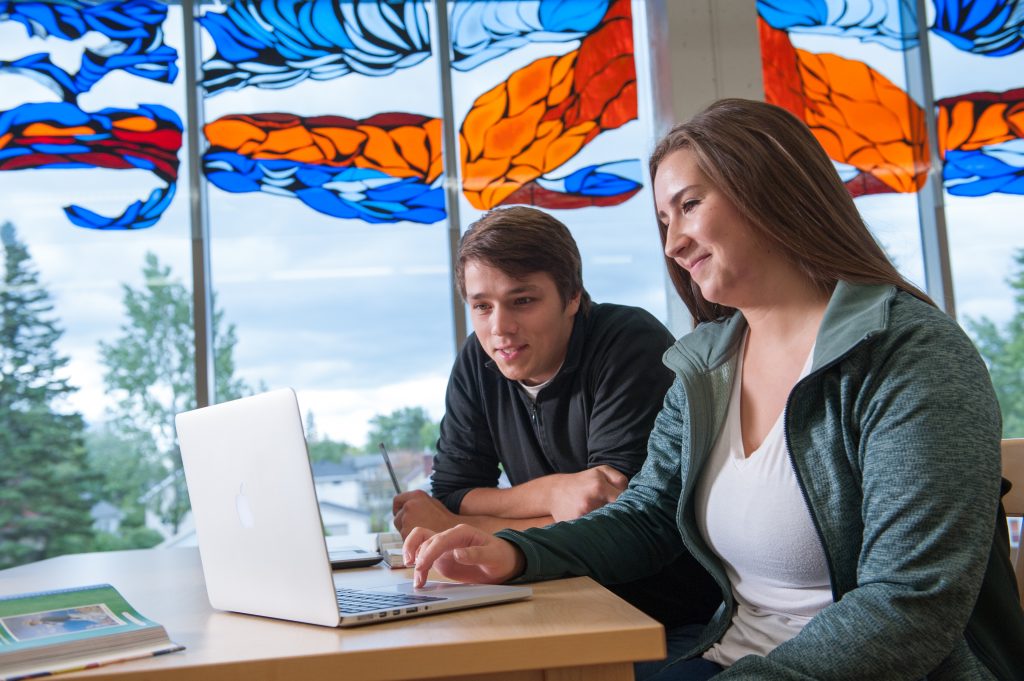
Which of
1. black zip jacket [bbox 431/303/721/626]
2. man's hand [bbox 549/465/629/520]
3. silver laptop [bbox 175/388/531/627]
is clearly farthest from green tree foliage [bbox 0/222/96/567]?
silver laptop [bbox 175/388/531/627]

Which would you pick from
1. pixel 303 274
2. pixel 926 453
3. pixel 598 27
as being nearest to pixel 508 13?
pixel 598 27

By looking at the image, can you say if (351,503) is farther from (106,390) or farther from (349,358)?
(106,390)

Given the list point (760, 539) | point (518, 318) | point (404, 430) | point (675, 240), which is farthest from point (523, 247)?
point (404, 430)

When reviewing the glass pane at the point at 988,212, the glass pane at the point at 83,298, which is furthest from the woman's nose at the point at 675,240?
the glass pane at the point at 988,212

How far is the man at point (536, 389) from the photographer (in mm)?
1853

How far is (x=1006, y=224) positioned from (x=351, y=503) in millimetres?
3040

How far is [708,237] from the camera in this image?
128 centimetres

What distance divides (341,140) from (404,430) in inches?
47.8

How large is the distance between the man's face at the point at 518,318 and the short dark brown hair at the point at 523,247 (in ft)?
0.06

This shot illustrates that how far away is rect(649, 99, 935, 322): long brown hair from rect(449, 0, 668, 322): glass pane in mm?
2611

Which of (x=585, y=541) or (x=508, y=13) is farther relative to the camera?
(x=508, y=13)

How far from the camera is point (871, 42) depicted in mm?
4156

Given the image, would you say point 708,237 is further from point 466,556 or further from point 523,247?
point 523,247

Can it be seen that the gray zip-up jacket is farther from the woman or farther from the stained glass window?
the stained glass window
